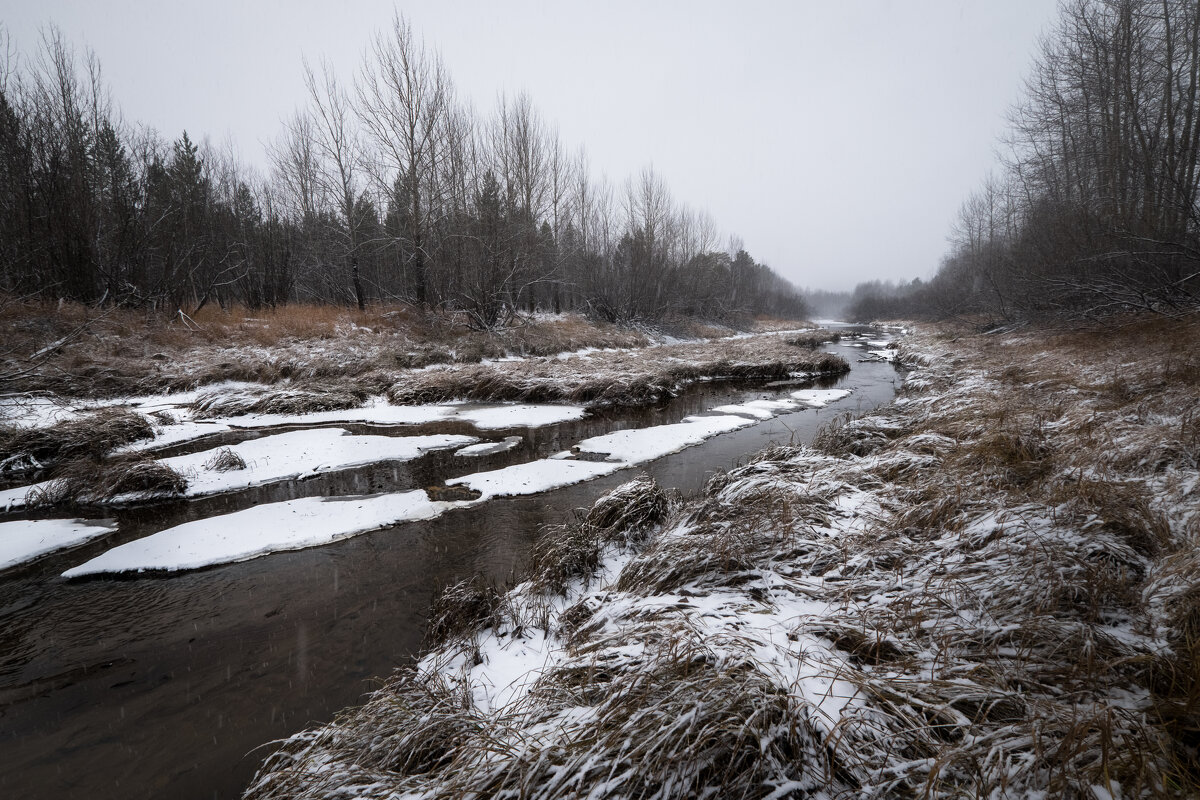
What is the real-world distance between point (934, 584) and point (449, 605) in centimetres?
296

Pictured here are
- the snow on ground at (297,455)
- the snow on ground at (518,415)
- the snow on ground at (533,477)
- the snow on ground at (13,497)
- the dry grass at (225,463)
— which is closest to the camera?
the snow on ground at (13,497)

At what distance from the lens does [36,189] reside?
12.9 m

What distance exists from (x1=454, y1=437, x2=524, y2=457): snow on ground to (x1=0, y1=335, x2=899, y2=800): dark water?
2047mm

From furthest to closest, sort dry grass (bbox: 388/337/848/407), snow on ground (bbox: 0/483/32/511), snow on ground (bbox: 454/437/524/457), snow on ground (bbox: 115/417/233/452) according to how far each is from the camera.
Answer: dry grass (bbox: 388/337/848/407) → snow on ground (bbox: 454/437/524/457) → snow on ground (bbox: 115/417/233/452) → snow on ground (bbox: 0/483/32/511)

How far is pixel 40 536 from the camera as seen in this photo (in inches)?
169

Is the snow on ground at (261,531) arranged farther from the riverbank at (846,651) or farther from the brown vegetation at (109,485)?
the riverbank at (846,651)

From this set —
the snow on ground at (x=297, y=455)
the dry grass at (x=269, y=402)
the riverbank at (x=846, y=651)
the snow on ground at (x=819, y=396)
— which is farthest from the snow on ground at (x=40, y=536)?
the snow on ground at (x=819, y=396)

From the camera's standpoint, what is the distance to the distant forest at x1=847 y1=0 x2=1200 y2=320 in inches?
368

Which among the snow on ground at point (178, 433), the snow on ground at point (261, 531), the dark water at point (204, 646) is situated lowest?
the dark water at point (204, 646)

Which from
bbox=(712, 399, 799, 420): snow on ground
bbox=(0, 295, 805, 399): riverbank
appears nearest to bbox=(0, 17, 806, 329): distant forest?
bbox=(0, 295, 805, 399): riverbank

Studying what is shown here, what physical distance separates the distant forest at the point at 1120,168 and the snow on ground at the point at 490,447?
36.5 feet

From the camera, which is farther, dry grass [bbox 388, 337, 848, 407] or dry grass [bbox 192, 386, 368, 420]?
dry grass [bbox 388, 337, 848, 407]

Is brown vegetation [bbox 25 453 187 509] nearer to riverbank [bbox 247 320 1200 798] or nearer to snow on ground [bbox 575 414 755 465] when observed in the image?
riverbank [bbox 247 320 1200 798]

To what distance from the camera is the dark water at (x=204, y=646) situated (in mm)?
2211
